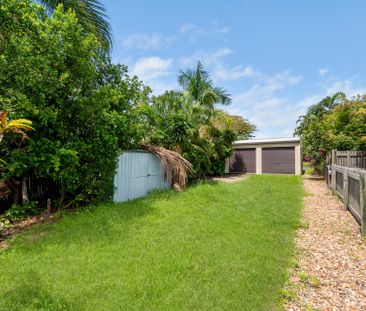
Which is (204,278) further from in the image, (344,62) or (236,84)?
(236,84)

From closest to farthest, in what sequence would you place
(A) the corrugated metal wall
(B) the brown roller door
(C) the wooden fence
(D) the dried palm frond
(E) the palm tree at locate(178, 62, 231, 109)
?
(C) the wooden fence → (A) the corrugated metal wall → (D) the dried palm frond → (E) the palm tree at locate(178, 62, 231, 109) → (B) the brown roller door

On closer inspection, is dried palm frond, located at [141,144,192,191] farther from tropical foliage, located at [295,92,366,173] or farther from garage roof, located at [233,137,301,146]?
garage roof, located at [233,137,301,146]

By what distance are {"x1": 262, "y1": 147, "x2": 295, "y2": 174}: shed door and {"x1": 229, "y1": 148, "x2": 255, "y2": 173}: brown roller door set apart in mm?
945

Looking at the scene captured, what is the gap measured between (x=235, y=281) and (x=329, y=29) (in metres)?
9.22

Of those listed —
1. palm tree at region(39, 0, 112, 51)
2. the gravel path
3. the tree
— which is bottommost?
the gravel path

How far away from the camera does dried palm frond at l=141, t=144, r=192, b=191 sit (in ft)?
29.4

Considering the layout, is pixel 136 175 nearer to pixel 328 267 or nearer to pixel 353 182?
pixel 328 267

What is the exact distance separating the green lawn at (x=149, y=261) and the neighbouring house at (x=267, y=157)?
12.8 meters

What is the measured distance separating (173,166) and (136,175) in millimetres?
1818

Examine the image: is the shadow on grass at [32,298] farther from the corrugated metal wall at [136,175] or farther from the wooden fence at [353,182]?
the wooden fence at [353,182]

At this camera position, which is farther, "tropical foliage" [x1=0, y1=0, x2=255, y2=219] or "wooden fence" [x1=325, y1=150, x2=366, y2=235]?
"wooden fence" [x1=325, y1=150, x2=366, y2=235]

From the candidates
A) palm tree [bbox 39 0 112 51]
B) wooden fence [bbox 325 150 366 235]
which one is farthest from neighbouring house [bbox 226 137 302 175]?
palm tree [bbox 39 0 112 51]

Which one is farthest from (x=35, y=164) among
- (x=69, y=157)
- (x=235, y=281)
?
(x=235, y=281)

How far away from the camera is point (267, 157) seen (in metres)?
18.5
